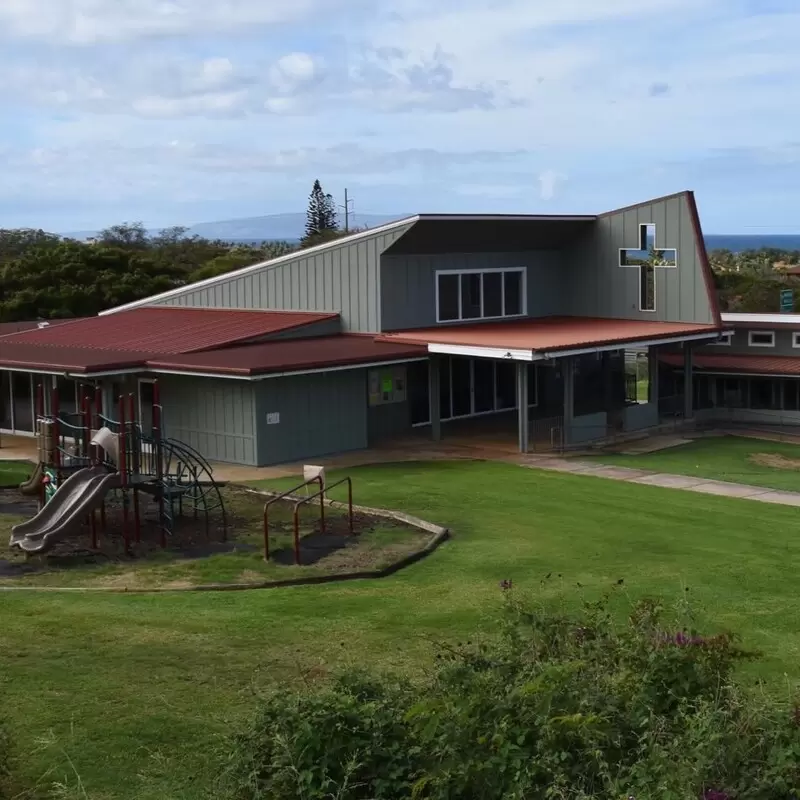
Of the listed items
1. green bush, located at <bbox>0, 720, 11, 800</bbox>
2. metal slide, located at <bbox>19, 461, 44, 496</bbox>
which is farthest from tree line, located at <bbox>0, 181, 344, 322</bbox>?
green bush, located at <bbox>0, 720, 11, 800</bbox>

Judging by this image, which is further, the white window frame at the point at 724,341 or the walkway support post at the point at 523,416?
the white window frame at the point at 724,341

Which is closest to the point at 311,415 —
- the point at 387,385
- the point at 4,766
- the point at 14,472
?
the point at 387,385

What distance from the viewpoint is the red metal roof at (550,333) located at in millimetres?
29062

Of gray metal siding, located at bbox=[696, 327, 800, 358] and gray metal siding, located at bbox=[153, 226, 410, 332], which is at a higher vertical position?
gray metal siding, located at bbox=[153, 226, 410, 332]

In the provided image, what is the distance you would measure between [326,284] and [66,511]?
634 inches

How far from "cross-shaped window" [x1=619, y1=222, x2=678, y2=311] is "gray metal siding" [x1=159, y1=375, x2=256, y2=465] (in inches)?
553

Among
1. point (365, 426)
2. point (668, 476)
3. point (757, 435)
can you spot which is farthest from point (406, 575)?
point (757, 435)

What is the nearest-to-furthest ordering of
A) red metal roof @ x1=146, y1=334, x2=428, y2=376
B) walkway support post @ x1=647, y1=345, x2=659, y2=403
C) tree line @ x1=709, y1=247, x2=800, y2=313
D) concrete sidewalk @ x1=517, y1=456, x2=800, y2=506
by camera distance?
concrete sidewalk @ x1=517, y1=456, x2=800, y2=506, red metal roof @ x1=146, y1=334, x2=428, y2=376, walkway support post @ x1=647, y1=345, x2=659, y2=403, tree line @ x1=709, y1=247, x2=800, y2=313

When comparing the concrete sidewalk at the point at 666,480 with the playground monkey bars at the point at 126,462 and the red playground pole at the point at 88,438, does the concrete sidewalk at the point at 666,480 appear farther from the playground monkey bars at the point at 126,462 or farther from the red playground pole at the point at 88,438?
the red playground pole at the point at 88,438

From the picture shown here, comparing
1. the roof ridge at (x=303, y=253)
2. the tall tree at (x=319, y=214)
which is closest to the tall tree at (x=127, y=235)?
the tall tree at (x=319, y=214)

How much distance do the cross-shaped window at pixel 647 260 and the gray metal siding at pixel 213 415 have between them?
1406 centimetres

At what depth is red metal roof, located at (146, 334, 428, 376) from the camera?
2642cm

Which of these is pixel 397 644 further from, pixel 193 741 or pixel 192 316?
pixel 192 316

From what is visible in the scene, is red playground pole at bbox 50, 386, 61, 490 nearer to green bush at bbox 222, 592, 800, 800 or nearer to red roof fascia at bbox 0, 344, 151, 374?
red roof fascia at bbox 0, 344, 151, 374
